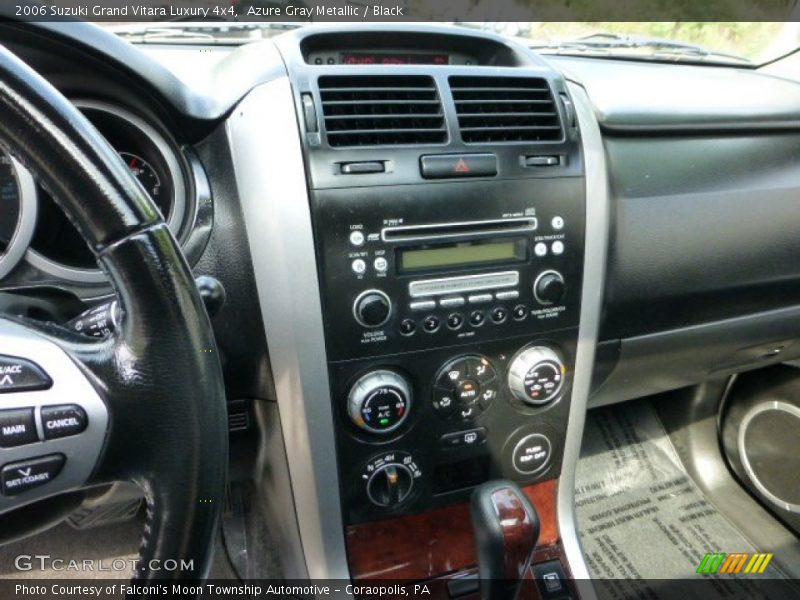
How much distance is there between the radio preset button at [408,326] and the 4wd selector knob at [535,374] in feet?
0.66

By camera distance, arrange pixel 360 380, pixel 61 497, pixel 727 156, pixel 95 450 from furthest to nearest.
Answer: pixel 727 156 < pixel 360 380 < pixel 61 497 < pixel 95 450

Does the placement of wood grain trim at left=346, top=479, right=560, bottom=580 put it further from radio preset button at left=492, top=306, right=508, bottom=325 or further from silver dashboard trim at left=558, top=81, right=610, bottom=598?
radio preset button at left=492, top=306, right=508, bottom=325

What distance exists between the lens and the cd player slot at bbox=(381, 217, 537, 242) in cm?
98

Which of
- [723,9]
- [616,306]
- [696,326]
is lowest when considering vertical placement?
[696,326]

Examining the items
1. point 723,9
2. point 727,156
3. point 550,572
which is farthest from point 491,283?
point 723,9

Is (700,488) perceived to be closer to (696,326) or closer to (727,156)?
(696,326)

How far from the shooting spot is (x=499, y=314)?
3.51 ft

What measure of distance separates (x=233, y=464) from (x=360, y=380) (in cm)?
43

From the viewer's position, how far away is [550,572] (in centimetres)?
120

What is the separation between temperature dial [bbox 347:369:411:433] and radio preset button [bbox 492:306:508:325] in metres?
0.18

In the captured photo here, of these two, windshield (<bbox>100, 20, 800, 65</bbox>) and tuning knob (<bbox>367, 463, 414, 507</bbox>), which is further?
windshield (<bbox>100, 20, 800, 65</bbox>)

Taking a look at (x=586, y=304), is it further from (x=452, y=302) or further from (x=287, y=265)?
(x=287, y=265)

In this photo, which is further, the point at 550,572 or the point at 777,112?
the point at 777,112

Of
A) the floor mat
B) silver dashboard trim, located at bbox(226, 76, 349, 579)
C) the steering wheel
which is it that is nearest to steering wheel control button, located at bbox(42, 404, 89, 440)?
the steering wheel
